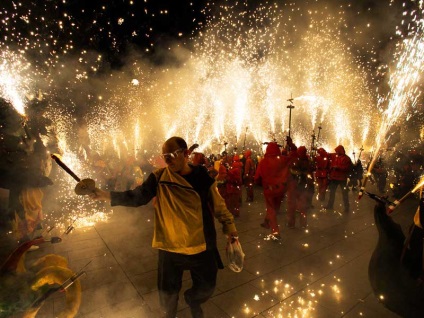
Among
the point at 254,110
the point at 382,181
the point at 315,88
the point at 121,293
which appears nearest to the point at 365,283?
the point at 121,293

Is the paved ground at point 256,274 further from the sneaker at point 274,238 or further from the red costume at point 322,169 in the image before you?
the red costume at point 322,169

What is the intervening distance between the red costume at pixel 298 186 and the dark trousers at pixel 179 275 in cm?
408

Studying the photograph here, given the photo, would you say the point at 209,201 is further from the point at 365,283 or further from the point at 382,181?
the point at 382,181

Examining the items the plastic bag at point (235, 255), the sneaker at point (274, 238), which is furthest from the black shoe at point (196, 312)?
the sneaker at point (274, 238)

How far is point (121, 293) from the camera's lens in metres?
3.46

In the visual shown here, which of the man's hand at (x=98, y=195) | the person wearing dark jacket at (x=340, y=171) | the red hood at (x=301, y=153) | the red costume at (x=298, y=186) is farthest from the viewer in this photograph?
the person wearing dark jacket at (x=340, y=171)

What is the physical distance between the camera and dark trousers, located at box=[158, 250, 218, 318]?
Result: 259 centimetres

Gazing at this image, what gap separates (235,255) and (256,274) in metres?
1.38

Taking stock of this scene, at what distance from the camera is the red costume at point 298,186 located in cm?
630

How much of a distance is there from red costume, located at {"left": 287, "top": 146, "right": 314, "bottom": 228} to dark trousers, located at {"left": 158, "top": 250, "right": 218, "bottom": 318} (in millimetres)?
4078

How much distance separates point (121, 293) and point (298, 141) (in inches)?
2203

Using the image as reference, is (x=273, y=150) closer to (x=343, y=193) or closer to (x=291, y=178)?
(x=291, y=178)

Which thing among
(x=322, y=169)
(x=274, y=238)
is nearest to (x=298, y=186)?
(x=274, y=238)

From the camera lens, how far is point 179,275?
2668 millimetres
